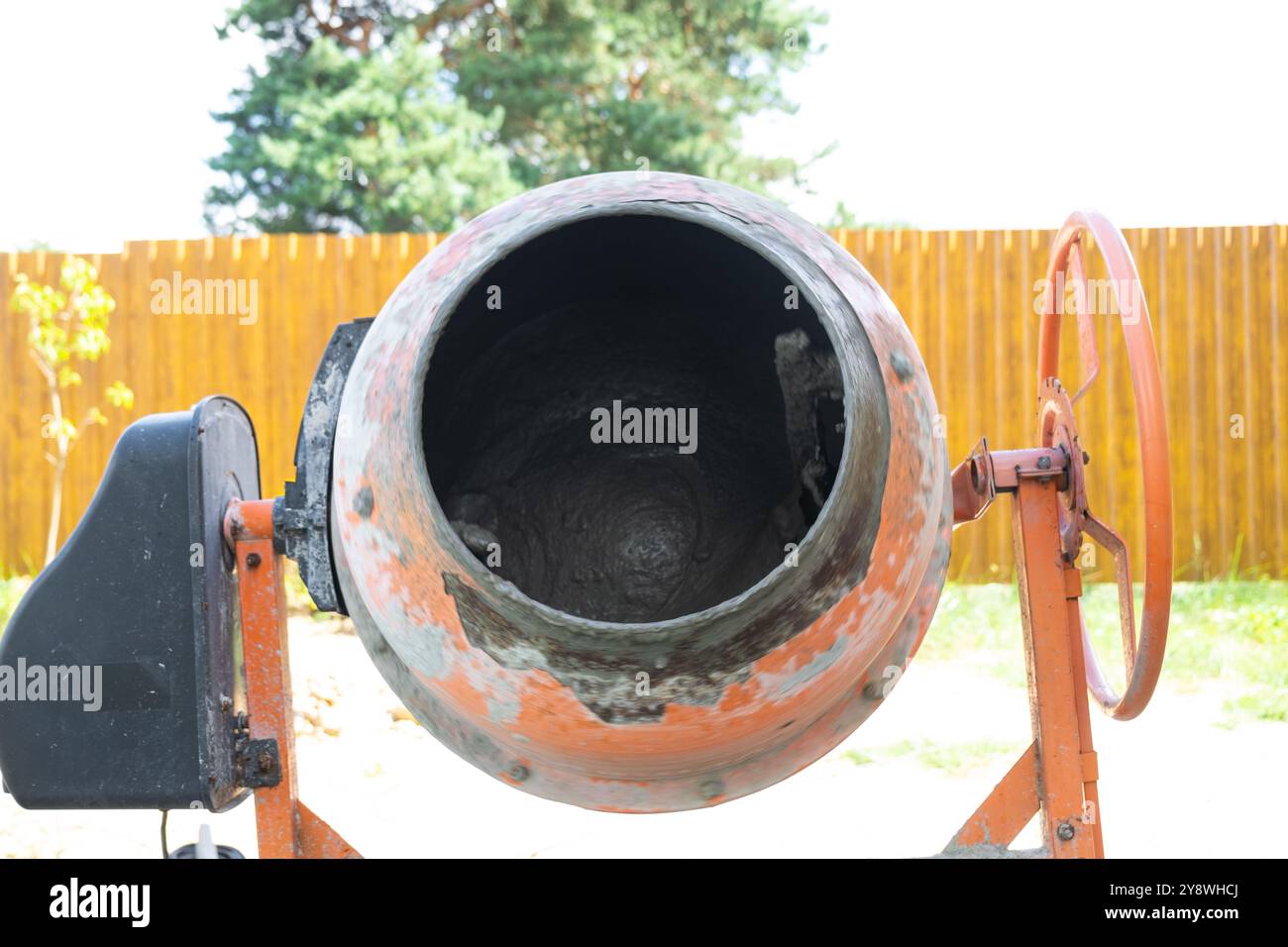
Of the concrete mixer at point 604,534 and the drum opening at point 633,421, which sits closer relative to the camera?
the concrete mixer at point 604,534

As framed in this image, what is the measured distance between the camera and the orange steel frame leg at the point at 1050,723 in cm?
184

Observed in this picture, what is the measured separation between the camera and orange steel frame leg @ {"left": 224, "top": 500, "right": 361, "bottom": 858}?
1827 millimetres

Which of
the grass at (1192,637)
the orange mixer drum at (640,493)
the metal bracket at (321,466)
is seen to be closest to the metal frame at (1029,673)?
the metal bracket at (321,466)

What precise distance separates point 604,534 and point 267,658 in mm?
641

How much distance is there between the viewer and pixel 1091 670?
204 cm

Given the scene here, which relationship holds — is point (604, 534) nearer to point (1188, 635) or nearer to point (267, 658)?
point (267, 658)

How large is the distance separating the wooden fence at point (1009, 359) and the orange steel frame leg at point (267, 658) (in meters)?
4.03

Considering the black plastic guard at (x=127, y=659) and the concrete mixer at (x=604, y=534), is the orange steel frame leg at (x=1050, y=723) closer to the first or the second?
the concrete mixer at (x=604, y=534)

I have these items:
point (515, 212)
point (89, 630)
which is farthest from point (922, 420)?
point (89, 630)

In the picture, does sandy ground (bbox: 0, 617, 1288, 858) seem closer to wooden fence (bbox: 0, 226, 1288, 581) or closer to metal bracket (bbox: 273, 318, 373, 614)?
metal bracket (bbox: 273, 318, 373, 614)

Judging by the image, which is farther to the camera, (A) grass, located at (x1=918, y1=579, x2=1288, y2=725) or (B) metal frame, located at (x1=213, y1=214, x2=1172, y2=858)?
(A) grass, located at (x1=918, y1=579, x2=1288, y2=725)

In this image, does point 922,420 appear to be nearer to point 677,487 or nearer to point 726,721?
point 726,721

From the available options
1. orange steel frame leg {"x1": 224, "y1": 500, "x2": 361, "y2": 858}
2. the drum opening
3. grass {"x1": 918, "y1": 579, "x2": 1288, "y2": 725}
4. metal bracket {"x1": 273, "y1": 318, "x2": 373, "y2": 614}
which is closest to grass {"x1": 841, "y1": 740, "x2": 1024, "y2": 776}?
grass {"x1": 918, "y1": 579, "x2": 1288, "y2": 725}

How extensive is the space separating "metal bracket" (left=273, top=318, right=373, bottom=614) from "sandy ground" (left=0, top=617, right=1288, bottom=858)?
142cm
